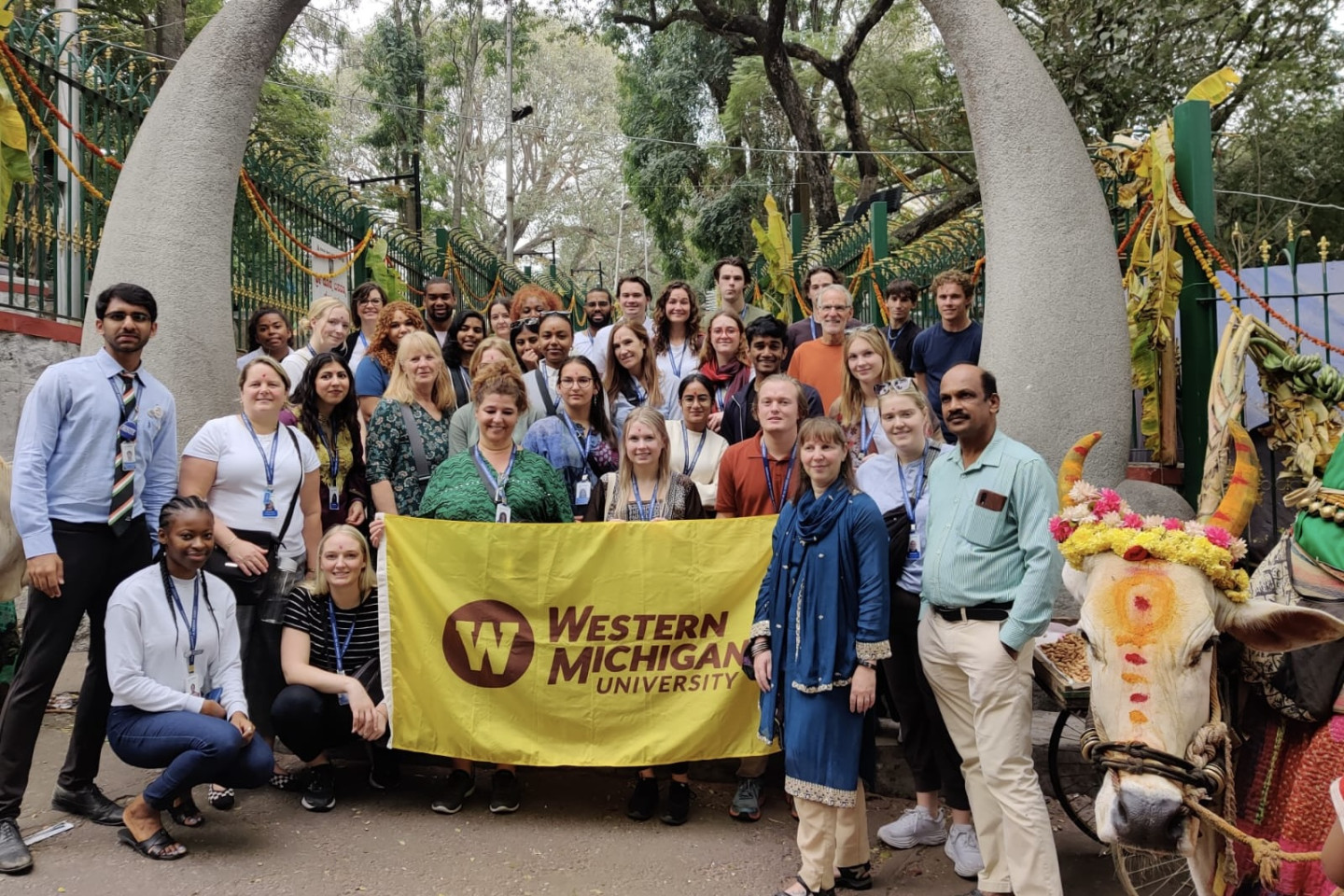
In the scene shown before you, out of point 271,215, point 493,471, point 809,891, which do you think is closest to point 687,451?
point 493,471

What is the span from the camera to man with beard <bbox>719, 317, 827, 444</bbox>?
5988 mm

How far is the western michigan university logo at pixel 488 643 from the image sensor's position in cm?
504

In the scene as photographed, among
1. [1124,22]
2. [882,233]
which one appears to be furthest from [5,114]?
[1124,22]

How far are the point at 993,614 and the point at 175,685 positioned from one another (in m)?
3.39

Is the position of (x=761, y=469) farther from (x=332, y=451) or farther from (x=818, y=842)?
(x=332, y=451)

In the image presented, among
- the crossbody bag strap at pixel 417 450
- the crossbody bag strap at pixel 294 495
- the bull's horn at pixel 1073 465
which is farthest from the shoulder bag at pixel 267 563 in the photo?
the bull's horn at pixel 1073 465

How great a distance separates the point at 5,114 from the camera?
576 centimetres

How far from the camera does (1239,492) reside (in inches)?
130

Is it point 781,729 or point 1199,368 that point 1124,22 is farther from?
point 781,729

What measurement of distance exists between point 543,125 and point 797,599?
40378 mm

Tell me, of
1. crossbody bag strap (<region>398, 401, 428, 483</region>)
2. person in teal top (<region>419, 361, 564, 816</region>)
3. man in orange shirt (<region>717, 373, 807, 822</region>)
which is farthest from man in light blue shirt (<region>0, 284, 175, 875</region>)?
man in orange shirt (<region>717, 373, 807, 822</region>)

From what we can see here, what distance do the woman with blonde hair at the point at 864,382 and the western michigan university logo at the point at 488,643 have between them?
1929 mm

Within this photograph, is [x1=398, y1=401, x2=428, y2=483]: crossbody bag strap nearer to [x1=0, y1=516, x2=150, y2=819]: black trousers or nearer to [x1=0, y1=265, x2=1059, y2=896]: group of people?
[x1=0, y1=265, x2=1059, y2=896]: group of people

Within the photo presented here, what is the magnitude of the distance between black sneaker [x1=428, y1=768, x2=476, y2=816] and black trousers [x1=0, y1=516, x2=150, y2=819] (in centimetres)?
153
